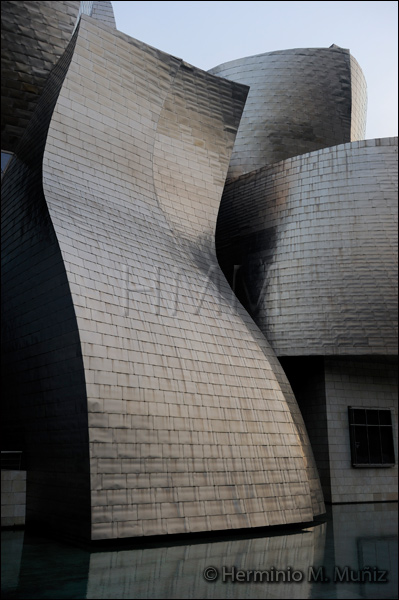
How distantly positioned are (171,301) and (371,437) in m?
9.44

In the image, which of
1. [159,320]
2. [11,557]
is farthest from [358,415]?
[11,557]

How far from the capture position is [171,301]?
12406mm

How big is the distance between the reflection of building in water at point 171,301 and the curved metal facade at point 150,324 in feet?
0.15

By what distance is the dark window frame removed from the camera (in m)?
A: 17.7

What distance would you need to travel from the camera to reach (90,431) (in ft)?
31.7

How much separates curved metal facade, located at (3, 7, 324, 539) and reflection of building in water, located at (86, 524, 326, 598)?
0.97 meters

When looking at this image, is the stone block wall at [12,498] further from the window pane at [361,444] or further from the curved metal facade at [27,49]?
the window pane at [361,444]

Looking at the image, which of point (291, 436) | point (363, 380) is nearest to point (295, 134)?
point (363, 380)

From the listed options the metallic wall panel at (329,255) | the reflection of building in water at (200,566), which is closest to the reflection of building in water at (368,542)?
the reflection of building in water at (200,566)

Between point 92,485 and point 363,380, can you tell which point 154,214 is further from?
point 363,380

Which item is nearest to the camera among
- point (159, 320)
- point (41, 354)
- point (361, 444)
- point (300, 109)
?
point (41, 354)

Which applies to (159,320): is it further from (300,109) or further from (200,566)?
(300,109)

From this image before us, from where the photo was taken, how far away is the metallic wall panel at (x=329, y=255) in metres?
16.5

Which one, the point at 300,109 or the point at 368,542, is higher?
the point at 300,109
